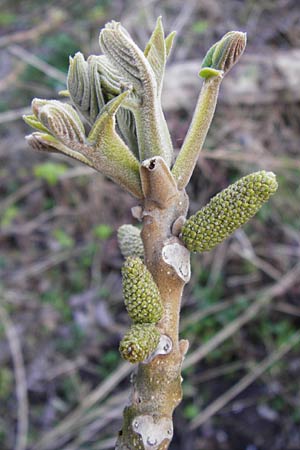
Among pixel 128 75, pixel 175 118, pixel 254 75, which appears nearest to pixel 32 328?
pixel 175 118

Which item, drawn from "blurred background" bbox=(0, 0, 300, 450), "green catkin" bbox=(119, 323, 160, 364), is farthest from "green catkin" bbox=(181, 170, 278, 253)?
"blurred background" bbox=(0, 0, 300, 450)

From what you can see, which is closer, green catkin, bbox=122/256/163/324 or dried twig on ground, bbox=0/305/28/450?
green catkin, bbox=122/256/163/324

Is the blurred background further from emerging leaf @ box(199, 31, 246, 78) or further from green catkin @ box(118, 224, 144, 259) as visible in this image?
emerging leaf @ box(199, 31, 246, 78)

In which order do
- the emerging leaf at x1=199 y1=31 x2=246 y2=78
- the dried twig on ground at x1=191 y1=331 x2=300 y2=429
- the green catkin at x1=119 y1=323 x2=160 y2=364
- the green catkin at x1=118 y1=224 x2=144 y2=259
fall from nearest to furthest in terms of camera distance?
1. the green catkin at x1=119 y1=323 x2=160 y2=364
2. the emerging leaf at x1=199 y1=31 x2=246 y2=78
3. the green catkin at x1=118 y1=224 x2=144 y2=259
4. the dried twig on ground at x1=191 y1=331 x2=300 y2=429

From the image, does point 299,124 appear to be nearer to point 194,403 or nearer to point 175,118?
point 175,118

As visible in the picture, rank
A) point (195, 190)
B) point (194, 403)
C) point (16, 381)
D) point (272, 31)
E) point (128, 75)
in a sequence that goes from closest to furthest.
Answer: point (128, 75)
point (194, 403)
point (16, 381)
point (195, 190)
point (272, 31)

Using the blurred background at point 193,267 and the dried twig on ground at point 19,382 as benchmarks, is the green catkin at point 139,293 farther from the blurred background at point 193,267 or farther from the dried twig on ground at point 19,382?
the dried twig on ground at point 19,382

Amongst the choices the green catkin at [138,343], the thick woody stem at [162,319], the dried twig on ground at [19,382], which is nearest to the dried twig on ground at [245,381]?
the dried twig on ground at [19,382]
